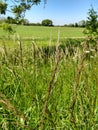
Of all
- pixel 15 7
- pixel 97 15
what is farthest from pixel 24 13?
pixel 97 15

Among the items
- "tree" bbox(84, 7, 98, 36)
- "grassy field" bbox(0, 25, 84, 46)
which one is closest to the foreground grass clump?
"grassy field" bbox(0, 25, 84, 46)

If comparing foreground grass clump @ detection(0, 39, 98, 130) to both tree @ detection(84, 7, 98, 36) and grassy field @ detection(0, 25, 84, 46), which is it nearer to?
grassy field @ detection(0, 25, 84, 46)

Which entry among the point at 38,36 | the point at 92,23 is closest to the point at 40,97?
the point at 92,23

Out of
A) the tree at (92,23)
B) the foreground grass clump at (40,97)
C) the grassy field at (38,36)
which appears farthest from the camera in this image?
the tree at (92,23)

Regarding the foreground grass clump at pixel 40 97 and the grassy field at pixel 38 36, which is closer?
the foreground grass clump at pixel 40 97

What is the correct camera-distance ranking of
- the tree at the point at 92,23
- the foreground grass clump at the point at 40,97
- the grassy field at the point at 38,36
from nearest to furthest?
the foreground grass clump at the point at 40,97 → the grassy field at the point at 38,36 → the tree at the point at 92,23

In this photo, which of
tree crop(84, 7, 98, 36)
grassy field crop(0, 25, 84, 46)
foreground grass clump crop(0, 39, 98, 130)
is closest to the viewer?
foreground grass clump crop(0, 39, 98, 130)

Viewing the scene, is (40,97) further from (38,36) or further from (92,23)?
(38,36)

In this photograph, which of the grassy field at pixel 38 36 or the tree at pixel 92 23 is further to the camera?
the tree at pixel 92 23

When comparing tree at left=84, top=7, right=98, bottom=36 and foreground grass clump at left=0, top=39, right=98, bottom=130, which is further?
tree at left=84, top=7, right=98, bottom=36

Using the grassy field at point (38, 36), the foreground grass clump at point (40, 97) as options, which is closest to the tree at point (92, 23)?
the grassy field at point (38, 36)

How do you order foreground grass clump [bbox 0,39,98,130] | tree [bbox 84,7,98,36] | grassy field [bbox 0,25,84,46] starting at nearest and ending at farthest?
1. foreground grass clump [bbox 0,39,98,130]
2. grassy field [bbox 0,25,84,46]
3. tree [bbox 84,7,98,36]

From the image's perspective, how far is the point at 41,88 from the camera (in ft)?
12.7

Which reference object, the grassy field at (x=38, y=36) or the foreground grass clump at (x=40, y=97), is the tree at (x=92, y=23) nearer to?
the grassy field at (x=38, y=36)
